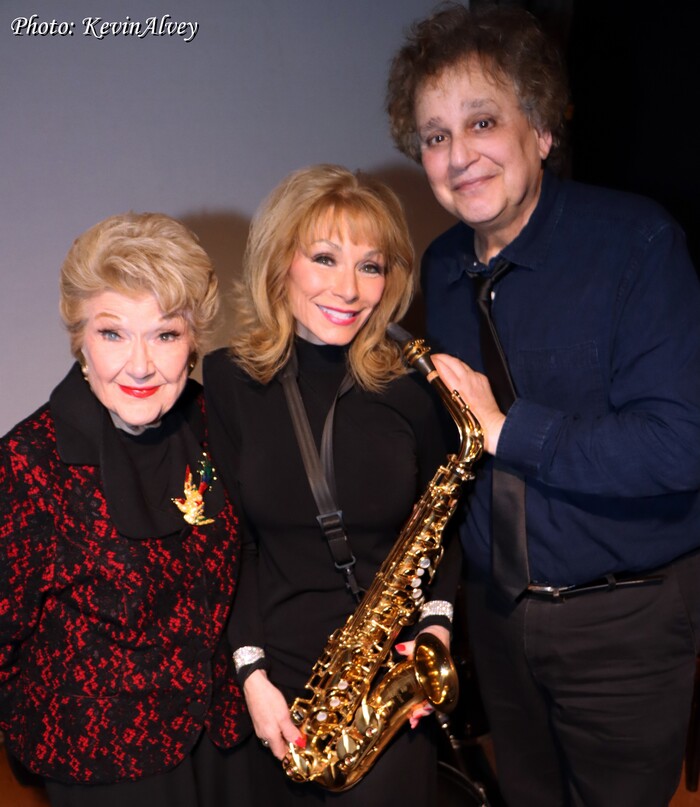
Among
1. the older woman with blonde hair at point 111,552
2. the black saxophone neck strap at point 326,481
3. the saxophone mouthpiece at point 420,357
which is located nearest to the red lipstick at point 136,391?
the older woman with blonde hair at point 111,552

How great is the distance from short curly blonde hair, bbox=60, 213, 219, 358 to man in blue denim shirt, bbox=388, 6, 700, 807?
643mm

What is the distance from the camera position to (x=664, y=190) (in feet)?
9.50

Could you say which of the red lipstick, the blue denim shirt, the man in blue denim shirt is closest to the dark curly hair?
the man in blue denim shirt

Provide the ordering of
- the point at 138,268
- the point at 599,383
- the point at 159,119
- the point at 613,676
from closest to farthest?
the point at 138,268, the point at 599,383, the point at 613,676, the point at 159,119

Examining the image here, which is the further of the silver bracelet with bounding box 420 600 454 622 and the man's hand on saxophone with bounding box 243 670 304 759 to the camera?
the silver bracelet with bounding box 420 600 454 622

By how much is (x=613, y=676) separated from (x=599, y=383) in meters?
0.76

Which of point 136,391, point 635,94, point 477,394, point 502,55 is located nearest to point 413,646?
point 477,394

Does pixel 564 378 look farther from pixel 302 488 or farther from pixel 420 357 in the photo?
pixel 302 488

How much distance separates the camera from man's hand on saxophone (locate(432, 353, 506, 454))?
82.4 inches

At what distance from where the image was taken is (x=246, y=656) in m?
2.18

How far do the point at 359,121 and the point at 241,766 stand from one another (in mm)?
2303

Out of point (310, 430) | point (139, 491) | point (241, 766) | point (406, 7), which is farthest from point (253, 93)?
point (241, 766)

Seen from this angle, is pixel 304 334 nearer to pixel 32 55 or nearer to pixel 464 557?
pixel 464 557

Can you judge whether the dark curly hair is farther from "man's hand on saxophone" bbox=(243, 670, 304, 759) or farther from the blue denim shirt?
"man's hand on saxophone" bbox=(243, 670, 304, 759)
